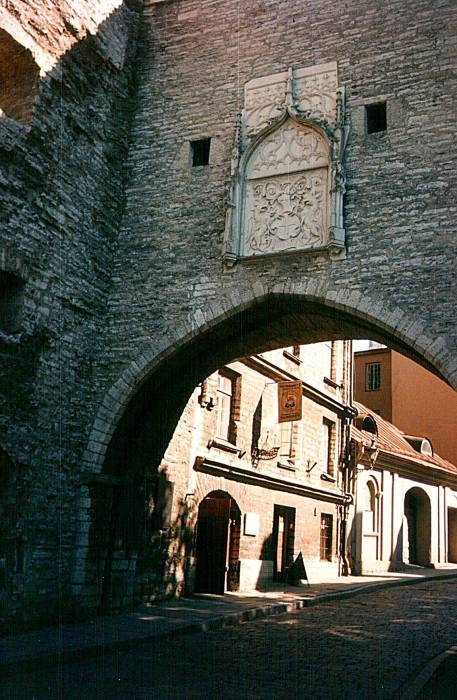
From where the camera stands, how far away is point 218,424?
1459 cm

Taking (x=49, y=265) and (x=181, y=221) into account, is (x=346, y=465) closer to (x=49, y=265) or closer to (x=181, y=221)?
(x=181, y=221)

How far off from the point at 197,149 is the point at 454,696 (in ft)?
28.0

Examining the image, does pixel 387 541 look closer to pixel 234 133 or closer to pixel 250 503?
pixel 250 503

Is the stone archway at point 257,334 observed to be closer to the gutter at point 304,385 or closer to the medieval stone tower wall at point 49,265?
the medieval stone tower wall at point 49,265

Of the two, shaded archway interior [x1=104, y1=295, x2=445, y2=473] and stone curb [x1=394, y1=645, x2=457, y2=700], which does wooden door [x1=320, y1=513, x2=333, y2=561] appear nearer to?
shaded archway interior [x1=104, y1=295, x2=445, y2=473]

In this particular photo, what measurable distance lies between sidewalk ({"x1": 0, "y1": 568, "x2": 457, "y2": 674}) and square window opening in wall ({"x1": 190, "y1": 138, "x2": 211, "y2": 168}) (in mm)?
6737

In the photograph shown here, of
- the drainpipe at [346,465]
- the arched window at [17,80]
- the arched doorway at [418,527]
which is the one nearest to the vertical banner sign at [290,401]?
the drainpipe at [346,465]

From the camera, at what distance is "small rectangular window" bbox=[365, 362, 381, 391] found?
1220 inches

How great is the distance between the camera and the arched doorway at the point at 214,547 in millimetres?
13711

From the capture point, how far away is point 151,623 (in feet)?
31.6

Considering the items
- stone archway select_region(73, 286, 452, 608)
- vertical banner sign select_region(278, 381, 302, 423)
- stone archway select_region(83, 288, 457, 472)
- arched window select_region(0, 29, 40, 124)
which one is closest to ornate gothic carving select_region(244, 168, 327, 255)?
stone archway select_region(83, 288, 457, 472)

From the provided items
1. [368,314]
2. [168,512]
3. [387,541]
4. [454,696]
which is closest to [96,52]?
[368,314]

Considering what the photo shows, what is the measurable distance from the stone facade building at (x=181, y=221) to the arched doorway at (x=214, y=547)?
261cm

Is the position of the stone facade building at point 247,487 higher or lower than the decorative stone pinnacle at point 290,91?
lower
